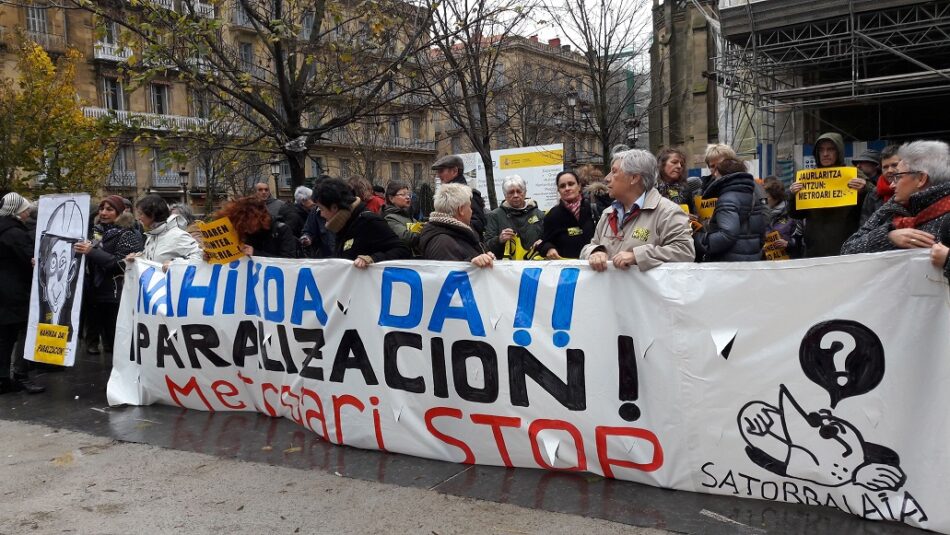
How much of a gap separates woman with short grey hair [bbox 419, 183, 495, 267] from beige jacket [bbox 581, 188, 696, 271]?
94cm

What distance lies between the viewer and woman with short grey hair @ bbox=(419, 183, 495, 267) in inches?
199

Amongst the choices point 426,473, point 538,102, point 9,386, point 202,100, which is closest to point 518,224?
point 426,473

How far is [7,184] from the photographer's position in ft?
79.7

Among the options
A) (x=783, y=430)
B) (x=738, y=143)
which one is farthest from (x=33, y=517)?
(x=738, y=143)

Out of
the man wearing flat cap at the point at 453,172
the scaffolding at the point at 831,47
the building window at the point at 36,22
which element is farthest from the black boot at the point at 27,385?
the building window at the point at 36,22

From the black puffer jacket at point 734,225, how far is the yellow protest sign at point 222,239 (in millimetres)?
3430

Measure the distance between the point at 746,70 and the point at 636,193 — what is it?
12582 mm

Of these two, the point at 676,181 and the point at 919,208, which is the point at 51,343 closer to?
the point at 676,181

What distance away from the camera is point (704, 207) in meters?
6.00

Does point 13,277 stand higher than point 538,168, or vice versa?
point 538,168

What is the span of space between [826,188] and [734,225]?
1339 mm

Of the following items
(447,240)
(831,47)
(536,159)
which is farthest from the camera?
(536,159)

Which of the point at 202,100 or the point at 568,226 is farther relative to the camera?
the point at 202,100

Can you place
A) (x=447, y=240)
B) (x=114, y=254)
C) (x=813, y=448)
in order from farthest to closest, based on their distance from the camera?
(x=114, y=254)
(x=447, y=240)
(x=813, y=448)
